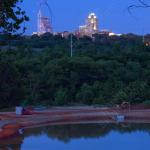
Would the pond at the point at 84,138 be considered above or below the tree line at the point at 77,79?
below

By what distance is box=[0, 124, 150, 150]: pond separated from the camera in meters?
10.9

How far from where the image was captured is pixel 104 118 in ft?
51.6

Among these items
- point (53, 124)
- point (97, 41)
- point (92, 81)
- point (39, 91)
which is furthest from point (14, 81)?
point (97, 41)

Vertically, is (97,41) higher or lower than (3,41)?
higher

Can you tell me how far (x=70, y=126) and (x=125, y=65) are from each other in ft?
52.9

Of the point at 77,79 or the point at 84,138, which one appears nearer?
the point at 84,138

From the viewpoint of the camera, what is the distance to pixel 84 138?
1234cm

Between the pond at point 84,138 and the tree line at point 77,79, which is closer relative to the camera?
the pond at point 84,138

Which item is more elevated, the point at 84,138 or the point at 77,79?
the point at 77,79

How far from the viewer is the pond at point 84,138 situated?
10946 mm

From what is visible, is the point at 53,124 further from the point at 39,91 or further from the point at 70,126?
the point at 39,91

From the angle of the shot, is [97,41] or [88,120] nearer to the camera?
[88,120]

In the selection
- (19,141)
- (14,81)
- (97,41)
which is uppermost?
(97,41)

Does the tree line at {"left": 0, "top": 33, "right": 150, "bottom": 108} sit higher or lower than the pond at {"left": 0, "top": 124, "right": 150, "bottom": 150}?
higher
